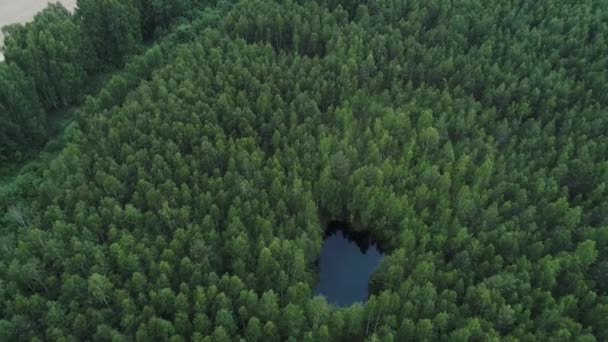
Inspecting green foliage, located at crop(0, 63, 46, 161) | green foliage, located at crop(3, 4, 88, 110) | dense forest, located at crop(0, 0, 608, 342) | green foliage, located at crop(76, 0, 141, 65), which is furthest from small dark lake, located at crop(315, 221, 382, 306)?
green foliage, located at crop(76, 0, 141, 65)

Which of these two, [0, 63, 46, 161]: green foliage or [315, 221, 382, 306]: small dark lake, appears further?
[0, 63, 46, 161]: green foliage

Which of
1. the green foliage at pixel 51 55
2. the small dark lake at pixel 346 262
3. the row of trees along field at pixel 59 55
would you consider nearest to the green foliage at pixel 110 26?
the row of trees along field at pixel 59 55

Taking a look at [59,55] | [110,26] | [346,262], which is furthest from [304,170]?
[110,26]

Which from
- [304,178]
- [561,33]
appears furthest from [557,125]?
[304,178]

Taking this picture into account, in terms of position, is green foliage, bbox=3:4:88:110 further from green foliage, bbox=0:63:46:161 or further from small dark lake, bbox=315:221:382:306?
A: small dark lake, bbox=315:221:382:306

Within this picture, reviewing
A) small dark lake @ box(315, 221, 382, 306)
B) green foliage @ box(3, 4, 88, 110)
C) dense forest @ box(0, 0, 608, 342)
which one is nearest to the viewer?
dense forest @ box(0, 0, 608, 342)

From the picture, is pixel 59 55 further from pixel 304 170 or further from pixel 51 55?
pixel 304 170

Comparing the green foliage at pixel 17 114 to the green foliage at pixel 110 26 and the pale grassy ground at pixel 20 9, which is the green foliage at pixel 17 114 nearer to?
the green foliage at pixel 110 26
